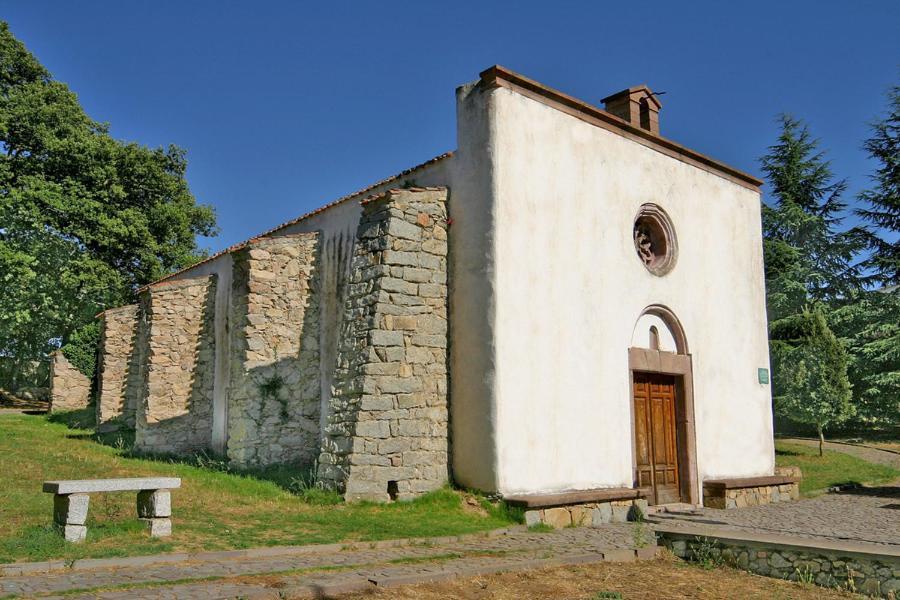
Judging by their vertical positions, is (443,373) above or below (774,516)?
above

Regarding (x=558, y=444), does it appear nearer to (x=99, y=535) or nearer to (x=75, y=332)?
(x=99, y=535)

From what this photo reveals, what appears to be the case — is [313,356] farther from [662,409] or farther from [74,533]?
[74,533]

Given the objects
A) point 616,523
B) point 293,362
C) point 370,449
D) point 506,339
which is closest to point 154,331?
point 293,362

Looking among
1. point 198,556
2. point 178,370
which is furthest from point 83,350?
point 198,556

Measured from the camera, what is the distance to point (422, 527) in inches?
331

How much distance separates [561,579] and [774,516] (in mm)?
6417

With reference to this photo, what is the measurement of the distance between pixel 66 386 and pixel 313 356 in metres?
14.9

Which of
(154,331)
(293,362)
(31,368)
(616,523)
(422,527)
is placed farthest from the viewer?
(31,368)

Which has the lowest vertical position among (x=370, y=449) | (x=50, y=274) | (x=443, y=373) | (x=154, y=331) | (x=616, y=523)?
(x=616, y=523)

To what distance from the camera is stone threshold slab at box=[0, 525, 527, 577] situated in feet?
18.7

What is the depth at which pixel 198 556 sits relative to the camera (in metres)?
6.42

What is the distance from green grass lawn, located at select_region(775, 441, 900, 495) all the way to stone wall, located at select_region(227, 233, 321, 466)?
10.1 m

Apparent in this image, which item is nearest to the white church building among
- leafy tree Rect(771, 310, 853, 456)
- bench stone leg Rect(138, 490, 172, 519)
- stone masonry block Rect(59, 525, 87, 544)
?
bench stone leg Rect(138, 490, 172, 519)

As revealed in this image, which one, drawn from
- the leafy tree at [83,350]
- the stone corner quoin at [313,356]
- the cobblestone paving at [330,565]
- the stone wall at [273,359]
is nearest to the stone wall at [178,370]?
the stone corner quoin at [313,356]
